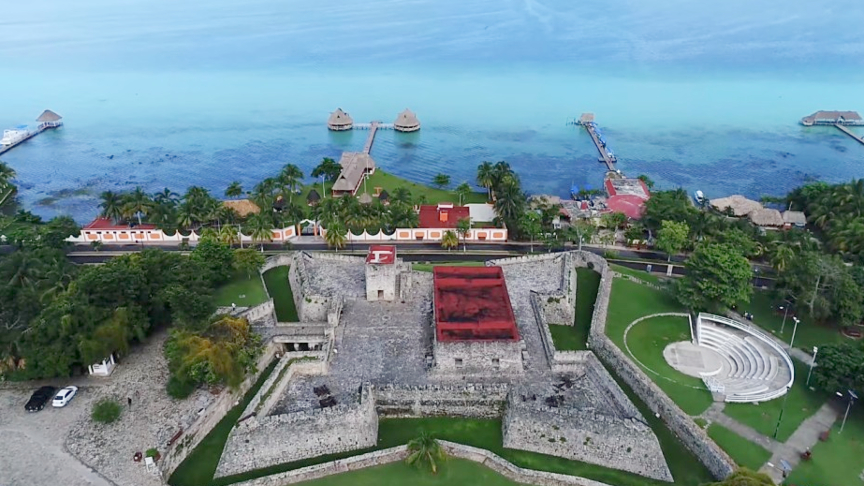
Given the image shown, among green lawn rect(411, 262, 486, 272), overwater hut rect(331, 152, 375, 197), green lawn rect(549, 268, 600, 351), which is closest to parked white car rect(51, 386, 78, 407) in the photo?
green lawn rect(411, 262, 486, 272)

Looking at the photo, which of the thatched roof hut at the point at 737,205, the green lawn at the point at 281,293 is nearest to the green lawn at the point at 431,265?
the green lawn at the point at 281,293

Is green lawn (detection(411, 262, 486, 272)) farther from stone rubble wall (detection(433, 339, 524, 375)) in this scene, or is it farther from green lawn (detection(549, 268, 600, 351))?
A: stone rubble wall (detection(433, 339, 524, 375))

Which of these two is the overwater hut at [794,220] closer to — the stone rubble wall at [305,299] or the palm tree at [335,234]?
the palm tree at [335,234]

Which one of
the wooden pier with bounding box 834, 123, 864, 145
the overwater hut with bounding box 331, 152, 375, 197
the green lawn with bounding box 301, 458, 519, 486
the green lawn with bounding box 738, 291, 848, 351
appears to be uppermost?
the wooden pier with bounding box 834, 123, 864, 145

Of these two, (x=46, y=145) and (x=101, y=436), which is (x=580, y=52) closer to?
(x=46, y=145)

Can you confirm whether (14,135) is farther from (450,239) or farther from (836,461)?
(836,461)

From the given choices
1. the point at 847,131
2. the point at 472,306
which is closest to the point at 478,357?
the point at 472,306
